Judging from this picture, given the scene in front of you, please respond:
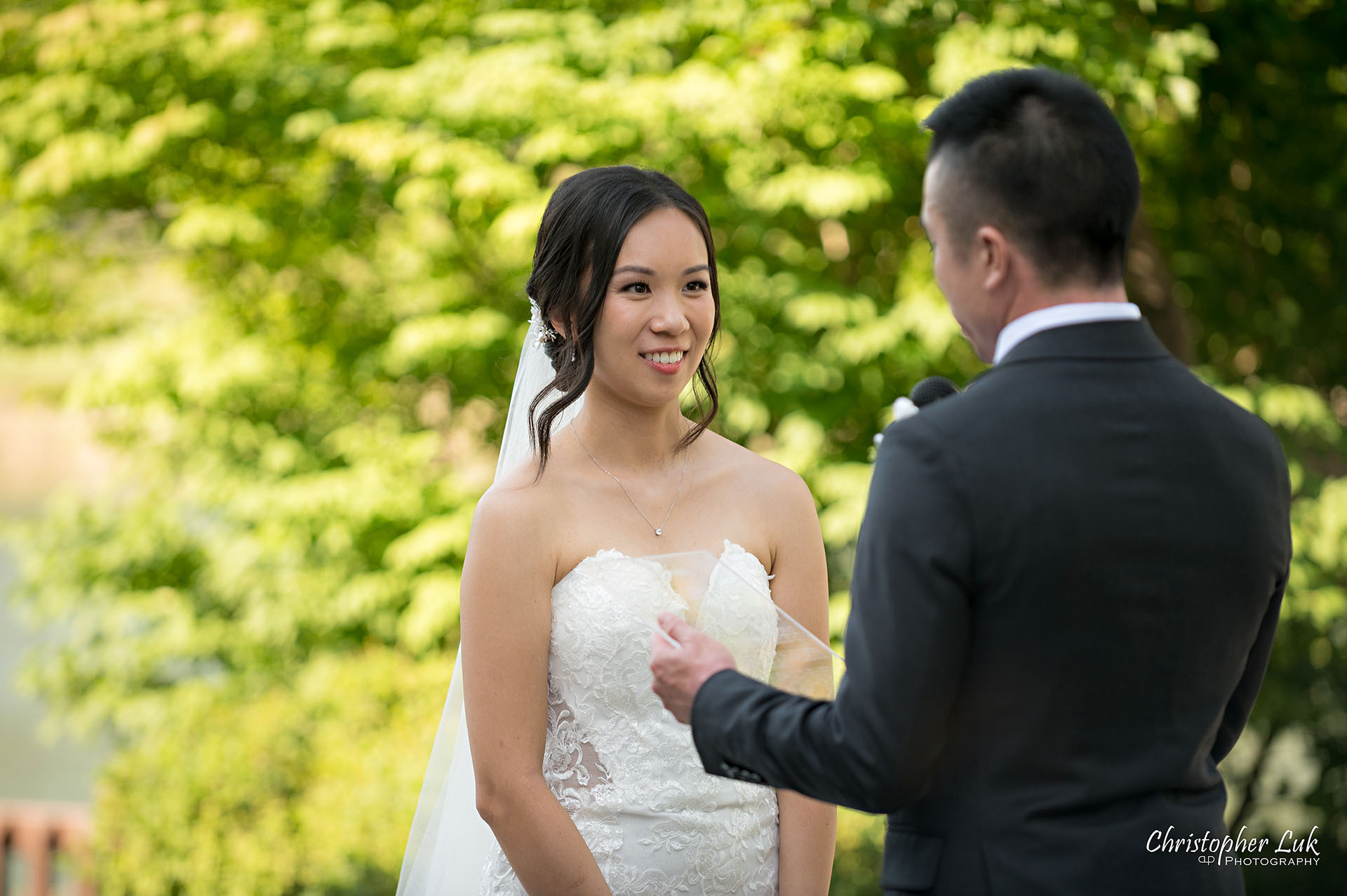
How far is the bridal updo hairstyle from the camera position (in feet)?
7.43

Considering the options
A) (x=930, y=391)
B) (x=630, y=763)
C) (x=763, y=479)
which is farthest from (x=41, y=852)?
(x=930, y=391)

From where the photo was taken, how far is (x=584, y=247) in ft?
7.51

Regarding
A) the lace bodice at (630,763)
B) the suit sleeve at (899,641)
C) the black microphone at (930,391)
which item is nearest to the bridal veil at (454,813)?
the lace bodice at (630,763)

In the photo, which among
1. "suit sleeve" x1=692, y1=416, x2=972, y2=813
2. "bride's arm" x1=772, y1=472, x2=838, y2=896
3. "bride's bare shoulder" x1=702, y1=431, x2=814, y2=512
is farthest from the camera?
"bride's bare shoulder" x1=702, y1=431, x2=814, y2=512

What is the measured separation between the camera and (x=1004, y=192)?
54.7 inches

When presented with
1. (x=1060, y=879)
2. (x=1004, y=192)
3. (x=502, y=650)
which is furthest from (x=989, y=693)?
(x=502, y=650)

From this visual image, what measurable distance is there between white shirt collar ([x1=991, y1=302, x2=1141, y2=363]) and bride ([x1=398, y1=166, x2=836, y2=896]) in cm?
87

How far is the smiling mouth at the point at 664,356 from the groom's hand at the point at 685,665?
755 mm

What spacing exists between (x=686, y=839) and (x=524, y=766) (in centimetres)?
39

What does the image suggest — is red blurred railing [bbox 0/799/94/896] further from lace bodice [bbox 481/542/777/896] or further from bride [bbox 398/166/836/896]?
lace bodice [bbox 481/542/777/896]

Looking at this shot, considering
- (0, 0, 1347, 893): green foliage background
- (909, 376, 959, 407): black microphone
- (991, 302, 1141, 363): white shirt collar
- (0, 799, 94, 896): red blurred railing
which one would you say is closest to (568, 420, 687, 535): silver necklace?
(909, 376, 959, 407): black microphone

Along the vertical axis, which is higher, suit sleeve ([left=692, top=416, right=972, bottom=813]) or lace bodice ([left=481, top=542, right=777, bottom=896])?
suit sleeve ([left=692, top=416, right=972, bottom=813])

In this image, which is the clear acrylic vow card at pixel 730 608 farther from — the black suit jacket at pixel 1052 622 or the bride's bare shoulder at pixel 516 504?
the black suit jacket at pixel 1052 622

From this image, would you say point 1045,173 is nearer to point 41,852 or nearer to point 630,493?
point 630,493
